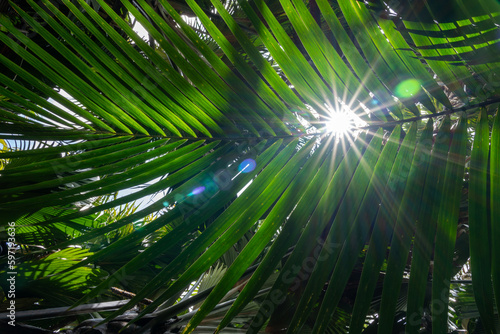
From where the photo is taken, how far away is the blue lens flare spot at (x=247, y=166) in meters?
0.61

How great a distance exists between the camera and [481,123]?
0.49 metres

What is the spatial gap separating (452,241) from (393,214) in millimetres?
89

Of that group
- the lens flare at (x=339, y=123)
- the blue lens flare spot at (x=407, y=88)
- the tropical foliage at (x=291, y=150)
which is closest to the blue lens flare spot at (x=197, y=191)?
the tropical foliage at (x=291, y=150)

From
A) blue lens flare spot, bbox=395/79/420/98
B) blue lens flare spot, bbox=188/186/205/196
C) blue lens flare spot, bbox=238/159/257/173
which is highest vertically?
blue lens flare spot, bbox=395/79/420/98

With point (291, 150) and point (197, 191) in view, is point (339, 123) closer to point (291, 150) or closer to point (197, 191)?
point (291, 150)

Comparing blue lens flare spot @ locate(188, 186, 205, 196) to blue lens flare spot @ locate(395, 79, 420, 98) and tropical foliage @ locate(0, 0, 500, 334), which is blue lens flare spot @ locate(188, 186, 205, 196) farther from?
blue lens flare spot @ locate(395, 79, 420, 98)

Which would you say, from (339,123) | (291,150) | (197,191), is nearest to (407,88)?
(339,123)

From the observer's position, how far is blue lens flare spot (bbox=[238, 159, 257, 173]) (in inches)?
24.2

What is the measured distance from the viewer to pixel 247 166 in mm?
628

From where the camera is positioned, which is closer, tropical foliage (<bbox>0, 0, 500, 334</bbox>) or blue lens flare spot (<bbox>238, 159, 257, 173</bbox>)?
tropical foliage (<bbox>0, 0, 500, 334</bbox>)

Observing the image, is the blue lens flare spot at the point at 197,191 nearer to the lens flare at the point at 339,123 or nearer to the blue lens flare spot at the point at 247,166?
the blue lens flare spot at the point at 247,166

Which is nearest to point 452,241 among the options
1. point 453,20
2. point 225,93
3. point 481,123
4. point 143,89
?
point 481,123

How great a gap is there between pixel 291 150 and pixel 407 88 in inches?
9.4

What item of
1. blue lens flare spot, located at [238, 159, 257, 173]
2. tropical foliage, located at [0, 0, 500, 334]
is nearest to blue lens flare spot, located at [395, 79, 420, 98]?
tropical foliage, located at [0, 0, 500, 334]
